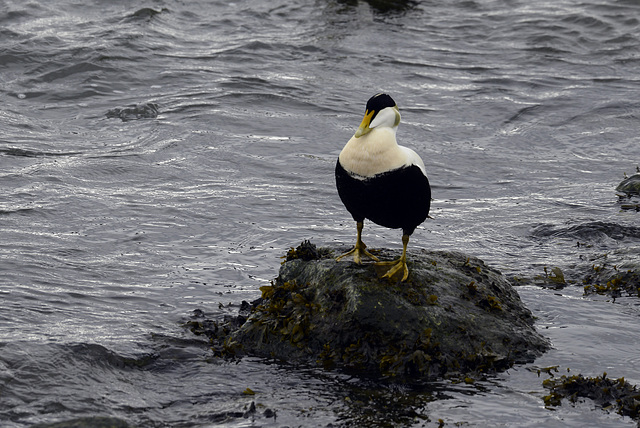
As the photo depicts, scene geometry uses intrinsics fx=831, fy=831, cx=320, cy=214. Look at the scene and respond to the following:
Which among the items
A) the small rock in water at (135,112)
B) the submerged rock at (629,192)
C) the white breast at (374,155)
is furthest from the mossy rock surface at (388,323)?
the small rock in water at (135,112)

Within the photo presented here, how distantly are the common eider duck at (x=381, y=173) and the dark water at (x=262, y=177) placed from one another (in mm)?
1203

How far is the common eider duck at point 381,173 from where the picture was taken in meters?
5.67

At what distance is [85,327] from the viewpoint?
646cm

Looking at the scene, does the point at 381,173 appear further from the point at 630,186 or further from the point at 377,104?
the point at 630,186

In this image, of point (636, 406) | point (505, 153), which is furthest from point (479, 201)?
point (636, 406)

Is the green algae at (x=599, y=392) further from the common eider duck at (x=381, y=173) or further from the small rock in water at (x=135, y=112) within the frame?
the small rock in water at (x=135, y=112)

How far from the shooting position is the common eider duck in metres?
5.67

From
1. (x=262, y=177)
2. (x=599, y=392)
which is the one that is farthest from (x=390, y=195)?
(x=262, y=177)

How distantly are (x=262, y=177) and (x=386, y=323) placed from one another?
5.33 meters

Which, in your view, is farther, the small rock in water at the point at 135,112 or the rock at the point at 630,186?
the small rock in water at the point at 135,112

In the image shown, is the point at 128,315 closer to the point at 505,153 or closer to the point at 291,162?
the point at 291,162

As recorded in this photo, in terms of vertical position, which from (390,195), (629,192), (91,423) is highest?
(390,195)

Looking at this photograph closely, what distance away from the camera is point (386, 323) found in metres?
5.75

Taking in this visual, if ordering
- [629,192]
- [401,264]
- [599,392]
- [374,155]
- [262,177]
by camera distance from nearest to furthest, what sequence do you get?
[599,392]
[374,155]
[401,264]
[629,192]
[262,177]
